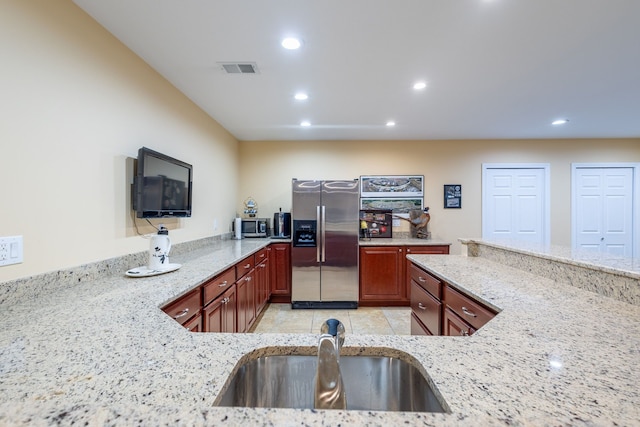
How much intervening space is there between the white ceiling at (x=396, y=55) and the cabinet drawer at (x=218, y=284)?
1.64 m

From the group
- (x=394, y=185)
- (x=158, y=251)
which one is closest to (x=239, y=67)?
(x=158, y=251)

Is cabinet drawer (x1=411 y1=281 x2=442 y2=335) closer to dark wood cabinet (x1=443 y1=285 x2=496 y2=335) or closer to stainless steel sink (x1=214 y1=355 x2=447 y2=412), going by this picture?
dark wood cabinet (x1=443 y1=285 x2=496 y2=335)

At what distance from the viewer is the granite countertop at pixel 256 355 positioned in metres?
0.54

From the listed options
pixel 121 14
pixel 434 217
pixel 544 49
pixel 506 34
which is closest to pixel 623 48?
pixel 544 49

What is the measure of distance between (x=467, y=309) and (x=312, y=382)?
1.07 metres

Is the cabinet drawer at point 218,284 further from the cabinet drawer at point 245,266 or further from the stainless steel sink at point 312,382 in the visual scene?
the stainless steel sink at point 312,382

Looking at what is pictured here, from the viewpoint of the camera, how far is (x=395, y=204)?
4.42 metres

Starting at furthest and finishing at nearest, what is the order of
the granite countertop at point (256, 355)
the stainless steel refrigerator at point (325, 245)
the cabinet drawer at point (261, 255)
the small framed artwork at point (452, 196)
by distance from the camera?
the small framed artwork at point (452, 196)
the stainless steel refrigerator at point (325, 245)
the cabinet drawer at point (261, 255)
the granite countertop at point (256, 355)

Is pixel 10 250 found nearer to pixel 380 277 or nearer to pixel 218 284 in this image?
pixel 218 284

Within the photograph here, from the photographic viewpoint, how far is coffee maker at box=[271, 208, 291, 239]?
4090 millimetres

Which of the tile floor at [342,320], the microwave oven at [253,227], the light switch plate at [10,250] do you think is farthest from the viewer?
the microwave oven at [253,227]

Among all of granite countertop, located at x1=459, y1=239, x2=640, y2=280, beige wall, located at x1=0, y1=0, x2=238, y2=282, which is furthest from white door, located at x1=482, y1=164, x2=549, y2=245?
beige wall, located at x1=0, y1=0, x2=238, y2=282

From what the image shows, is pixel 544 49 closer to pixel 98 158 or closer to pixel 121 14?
pixel 121 14

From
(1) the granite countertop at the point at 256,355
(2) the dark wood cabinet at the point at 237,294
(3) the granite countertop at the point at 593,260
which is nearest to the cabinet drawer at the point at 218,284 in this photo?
(2) the dark wood cabinet at the point at 237,294
